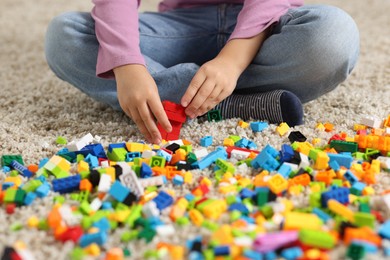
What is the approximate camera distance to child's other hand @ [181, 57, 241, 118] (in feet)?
3.02

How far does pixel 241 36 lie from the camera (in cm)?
102

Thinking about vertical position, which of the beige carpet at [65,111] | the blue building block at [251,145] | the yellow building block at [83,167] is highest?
the yellow building block at [83,167]

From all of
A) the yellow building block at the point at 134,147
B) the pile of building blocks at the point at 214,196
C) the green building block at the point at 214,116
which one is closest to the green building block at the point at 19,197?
the pile of building blocks at the point at 214,196

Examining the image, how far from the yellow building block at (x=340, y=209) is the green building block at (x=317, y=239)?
0.23ft

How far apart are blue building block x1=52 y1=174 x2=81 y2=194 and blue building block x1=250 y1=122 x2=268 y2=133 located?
362 mm

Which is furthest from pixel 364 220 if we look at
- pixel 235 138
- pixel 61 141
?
pixel 61 141

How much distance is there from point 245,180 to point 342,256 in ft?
0.68

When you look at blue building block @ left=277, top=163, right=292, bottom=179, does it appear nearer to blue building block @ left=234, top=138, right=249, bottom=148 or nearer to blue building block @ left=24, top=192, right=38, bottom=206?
blue building block @ left=234, top=138, right=249, bottom=148

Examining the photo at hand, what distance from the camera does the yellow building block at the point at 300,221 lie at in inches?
24.2

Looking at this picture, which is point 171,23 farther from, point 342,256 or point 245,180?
point 342,256

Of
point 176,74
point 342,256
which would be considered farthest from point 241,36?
point 342,256

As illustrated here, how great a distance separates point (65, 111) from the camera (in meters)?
1.13

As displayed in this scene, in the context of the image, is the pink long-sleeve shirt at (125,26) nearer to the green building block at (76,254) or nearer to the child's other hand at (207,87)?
the child's other hand at (207,87)

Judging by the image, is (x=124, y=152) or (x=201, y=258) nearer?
(x=201, y=258)
